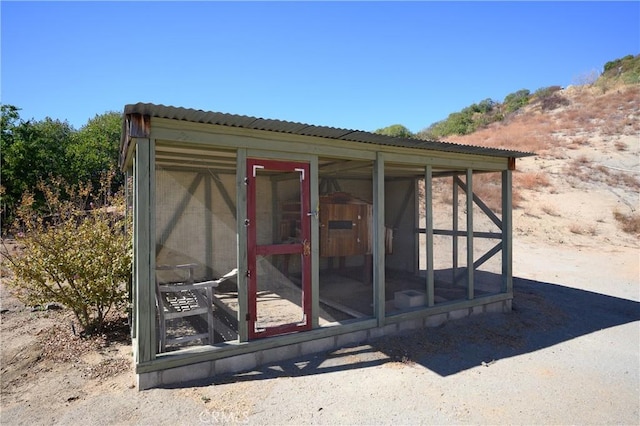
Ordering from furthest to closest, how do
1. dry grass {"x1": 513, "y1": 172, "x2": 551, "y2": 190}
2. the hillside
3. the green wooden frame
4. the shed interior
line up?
1. dry grass {"x1": 513, "y1": 172, "x2": 551, "y2": 190}
2. the hillside
3. the shed interior
4. the green wooden frame

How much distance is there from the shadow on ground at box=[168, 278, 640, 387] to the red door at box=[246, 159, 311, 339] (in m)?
0.46

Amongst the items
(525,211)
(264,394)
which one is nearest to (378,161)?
(264,394)

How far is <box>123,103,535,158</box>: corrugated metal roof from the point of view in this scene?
3250 millimetres

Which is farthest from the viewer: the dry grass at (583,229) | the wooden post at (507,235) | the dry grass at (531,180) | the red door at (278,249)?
the dry grass at (531,180)

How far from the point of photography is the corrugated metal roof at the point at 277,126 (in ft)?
10.7

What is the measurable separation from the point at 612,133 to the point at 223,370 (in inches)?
1017

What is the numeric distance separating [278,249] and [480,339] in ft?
9.64

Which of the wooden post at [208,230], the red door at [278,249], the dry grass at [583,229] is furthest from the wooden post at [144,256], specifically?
the dry grass at [583,229]

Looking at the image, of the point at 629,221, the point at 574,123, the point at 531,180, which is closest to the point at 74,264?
the point at 629,221

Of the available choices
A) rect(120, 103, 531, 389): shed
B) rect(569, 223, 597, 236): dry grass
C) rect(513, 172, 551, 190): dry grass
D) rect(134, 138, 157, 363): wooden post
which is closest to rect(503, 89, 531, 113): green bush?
rect(513, 172, 551, 190): dry grass

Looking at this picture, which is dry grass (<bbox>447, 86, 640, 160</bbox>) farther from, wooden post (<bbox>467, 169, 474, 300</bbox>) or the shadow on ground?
wooden post (<bbox>467, 169, 474, 300</bbox>)

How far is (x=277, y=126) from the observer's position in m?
3.84

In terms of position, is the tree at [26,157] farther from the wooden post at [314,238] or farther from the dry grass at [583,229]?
the dry grass at [583,229]

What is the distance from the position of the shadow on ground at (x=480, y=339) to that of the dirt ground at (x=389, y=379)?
17mm
